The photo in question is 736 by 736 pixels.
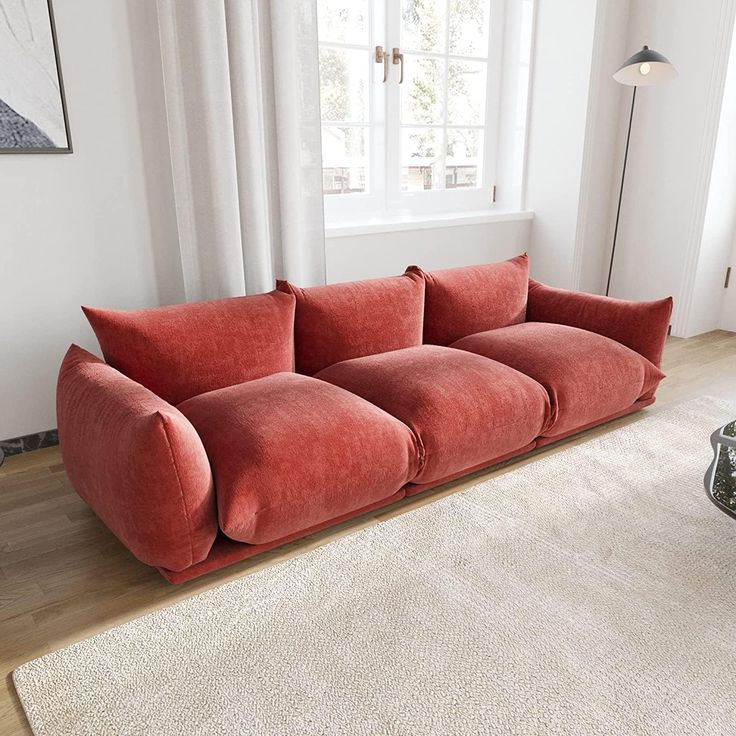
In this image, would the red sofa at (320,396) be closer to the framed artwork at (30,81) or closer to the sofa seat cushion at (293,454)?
the sofa seat cushion at (293,454)

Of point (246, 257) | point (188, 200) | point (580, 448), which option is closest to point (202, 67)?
point (188, 200)

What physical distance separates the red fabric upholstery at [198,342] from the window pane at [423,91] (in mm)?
1831

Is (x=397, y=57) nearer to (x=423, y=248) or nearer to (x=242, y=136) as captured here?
(x=423, y=248)

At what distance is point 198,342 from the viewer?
234 centimetres

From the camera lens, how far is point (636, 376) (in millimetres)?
2854

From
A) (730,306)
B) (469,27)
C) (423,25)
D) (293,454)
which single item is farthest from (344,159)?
(730,306)

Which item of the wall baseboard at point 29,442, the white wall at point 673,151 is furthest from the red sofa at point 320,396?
the white wall at point 673,151

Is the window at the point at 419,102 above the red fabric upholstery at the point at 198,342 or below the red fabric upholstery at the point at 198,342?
above

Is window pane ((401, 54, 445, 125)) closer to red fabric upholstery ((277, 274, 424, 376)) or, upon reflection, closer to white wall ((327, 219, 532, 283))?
white wall ((327, 219, 532, 283))

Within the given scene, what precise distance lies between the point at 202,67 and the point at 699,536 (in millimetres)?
2444

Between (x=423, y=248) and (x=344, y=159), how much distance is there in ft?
2.16

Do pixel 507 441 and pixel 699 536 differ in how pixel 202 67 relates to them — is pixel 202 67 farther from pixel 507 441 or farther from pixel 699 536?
pixel 699 536

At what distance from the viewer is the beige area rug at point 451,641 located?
1443 millimetres

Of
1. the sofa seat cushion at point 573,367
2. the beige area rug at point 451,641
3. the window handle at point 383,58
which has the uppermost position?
the window handle at point 383,58
